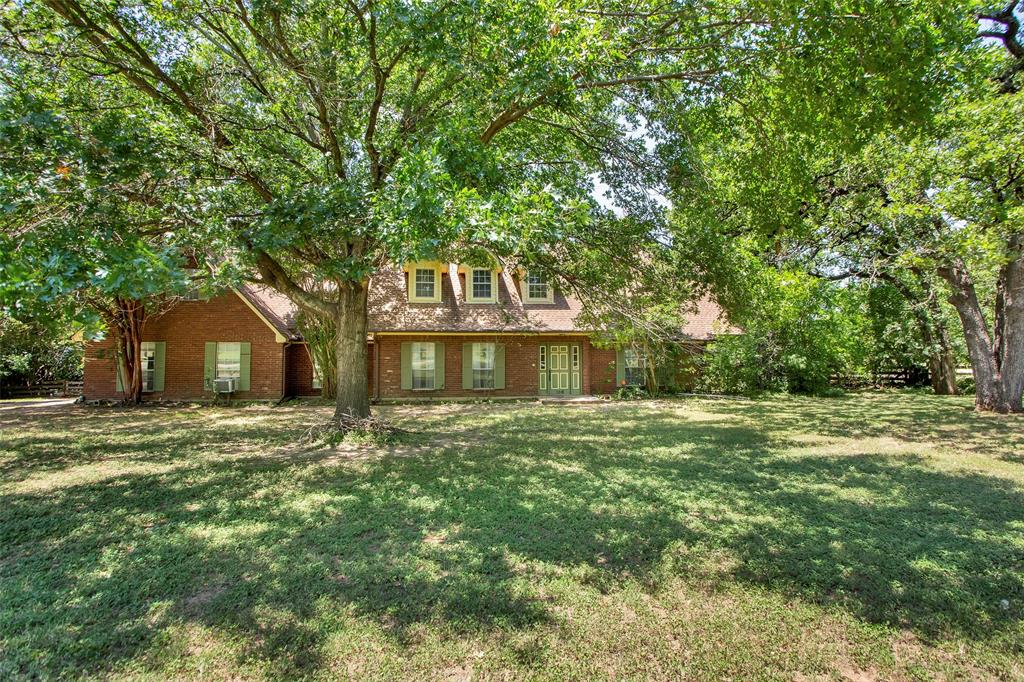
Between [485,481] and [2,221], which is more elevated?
[2,221]

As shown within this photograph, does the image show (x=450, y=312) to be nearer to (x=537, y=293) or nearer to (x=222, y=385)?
(x=537, y=293)

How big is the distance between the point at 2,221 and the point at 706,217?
29.8 feet

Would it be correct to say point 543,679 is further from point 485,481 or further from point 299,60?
point 299,60

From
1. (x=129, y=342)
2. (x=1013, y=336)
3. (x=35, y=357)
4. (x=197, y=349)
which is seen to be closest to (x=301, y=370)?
(x=197, y=349)

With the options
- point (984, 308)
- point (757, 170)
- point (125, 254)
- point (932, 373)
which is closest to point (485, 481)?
point (125, 254)

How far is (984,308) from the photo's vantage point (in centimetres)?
2373

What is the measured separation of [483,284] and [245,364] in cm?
843

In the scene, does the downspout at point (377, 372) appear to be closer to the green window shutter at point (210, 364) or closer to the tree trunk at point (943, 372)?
the green window shutter at point (210, 364)

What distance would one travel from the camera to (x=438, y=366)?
17734 mm

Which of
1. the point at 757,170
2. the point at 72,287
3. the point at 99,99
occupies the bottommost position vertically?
the point at 72,287

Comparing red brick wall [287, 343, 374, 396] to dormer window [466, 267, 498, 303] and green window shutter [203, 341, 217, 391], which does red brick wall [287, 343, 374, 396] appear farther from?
dormer window [466, 267, 498, 303]

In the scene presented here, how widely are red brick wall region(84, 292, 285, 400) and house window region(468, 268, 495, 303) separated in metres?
6.87

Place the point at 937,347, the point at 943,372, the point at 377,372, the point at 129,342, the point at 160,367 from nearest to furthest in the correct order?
the point at 129,342
the point at 160,367
the point at 377,372
the point at 937,347
the point at 943,372

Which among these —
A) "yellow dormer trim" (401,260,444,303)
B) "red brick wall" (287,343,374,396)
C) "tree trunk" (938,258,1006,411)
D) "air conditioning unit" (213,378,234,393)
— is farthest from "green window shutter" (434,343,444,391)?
"tree trunk" (938,258,1006,411)
